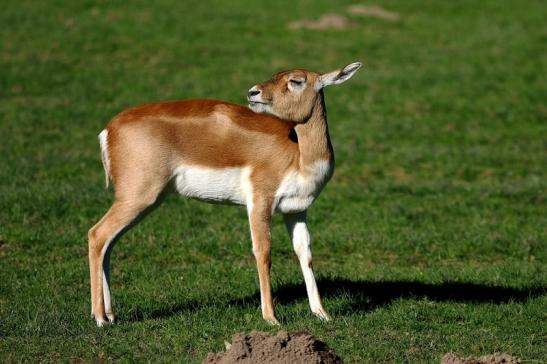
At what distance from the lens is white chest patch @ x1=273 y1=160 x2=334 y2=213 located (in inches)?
326

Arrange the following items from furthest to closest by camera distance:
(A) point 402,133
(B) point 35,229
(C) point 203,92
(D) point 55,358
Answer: (C) point 203,92 < (A) point 402,133 < (B) point 35,229 < (D) point 55,358

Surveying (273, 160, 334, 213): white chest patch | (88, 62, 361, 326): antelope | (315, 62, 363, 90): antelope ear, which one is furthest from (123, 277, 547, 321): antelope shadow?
(315, 62, 363, 90): antelope ear

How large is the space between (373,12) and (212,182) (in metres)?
16.1

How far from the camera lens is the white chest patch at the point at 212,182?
8.22 m

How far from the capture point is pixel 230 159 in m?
8.27

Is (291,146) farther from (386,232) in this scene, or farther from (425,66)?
(425,66)

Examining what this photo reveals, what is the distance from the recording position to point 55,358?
686cm

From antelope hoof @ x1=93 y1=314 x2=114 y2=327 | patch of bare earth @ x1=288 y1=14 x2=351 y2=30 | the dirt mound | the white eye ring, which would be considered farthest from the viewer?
patch of bare earth @ x1=288 y1=14 x2=351 y2=30

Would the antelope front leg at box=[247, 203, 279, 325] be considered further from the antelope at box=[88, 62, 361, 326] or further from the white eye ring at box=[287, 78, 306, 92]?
the white eye ring at box=[287, 78, 306, 92]

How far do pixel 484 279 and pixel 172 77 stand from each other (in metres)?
10.5

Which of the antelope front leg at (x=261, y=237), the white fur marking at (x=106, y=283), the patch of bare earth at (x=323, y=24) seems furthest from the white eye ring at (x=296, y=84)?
the patch of bare earth at (x=323, y=24)

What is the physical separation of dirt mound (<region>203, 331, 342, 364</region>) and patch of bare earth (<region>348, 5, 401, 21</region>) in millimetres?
17559

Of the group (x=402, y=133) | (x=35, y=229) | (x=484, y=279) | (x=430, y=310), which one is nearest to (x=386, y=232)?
(x=484, y=279)

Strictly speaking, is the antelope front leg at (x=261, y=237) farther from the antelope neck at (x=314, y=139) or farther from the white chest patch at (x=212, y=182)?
the antelope neck at (x=314, y=139)
